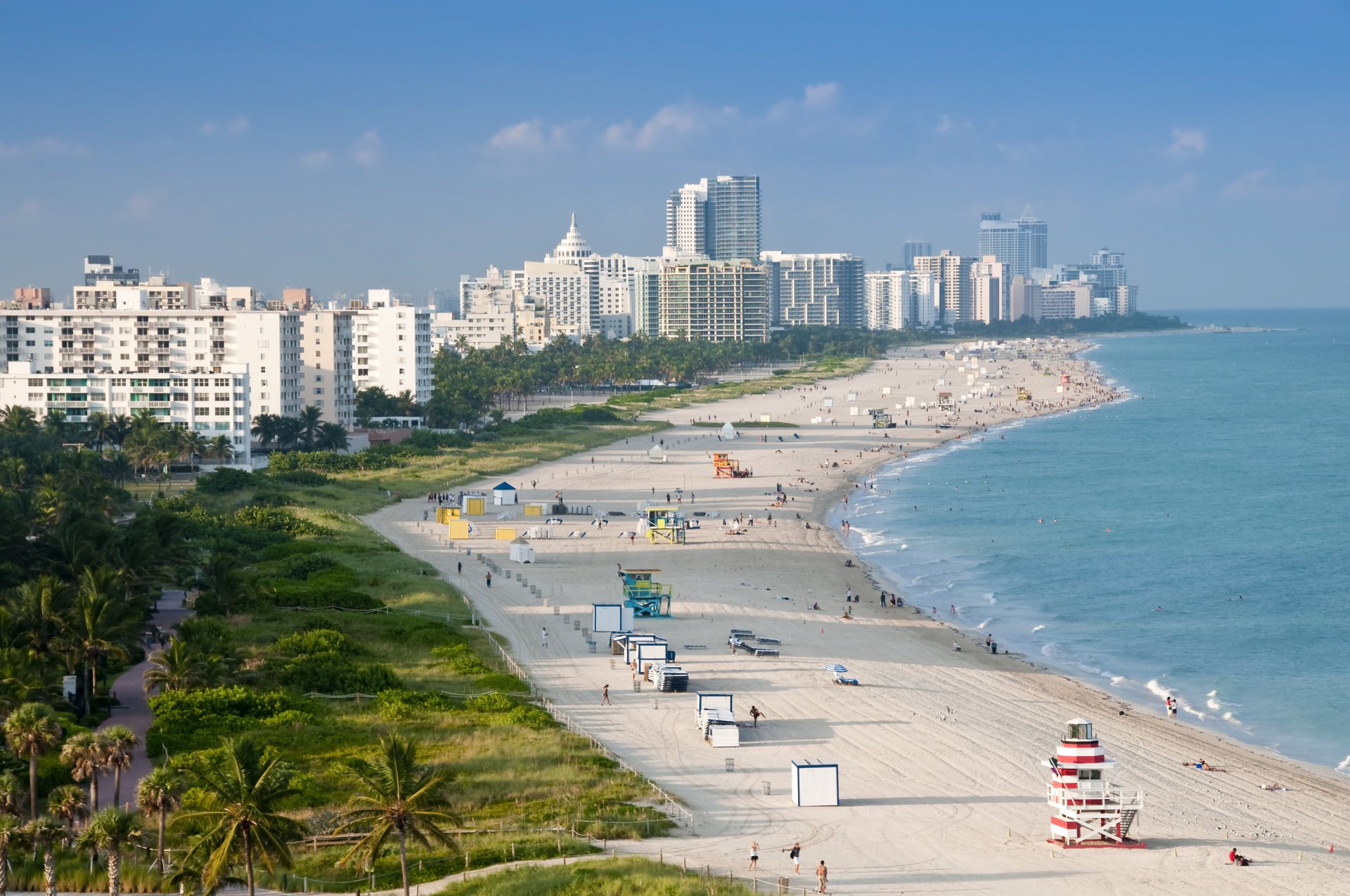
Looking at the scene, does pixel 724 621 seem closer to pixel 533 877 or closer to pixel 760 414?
pixel 533 877

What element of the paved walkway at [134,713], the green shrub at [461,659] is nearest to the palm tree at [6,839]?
the paved walkway at [134,713]

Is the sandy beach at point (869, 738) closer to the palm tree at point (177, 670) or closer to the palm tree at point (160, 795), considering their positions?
the palm tree at point (160, 795)

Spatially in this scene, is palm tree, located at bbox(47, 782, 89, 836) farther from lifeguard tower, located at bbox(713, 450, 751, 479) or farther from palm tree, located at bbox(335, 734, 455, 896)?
lifeguard tower, located at bbox(713, 450, 751, 479)

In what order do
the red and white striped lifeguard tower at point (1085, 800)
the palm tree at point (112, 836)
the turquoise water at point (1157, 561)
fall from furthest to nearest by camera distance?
the turquoise water at point (1157, 561) < the red and white striped lifeguard tower at point (1085, 800) < the palm tree at point (112, 836)

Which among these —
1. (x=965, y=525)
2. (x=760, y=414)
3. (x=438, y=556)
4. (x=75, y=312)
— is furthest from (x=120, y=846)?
(x=760, y=414)

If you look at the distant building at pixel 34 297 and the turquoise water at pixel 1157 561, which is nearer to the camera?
the turquoise water at pixel 1157 561

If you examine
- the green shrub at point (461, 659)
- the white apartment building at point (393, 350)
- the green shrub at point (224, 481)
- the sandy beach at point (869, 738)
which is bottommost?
the sandy beach at point (869, 738)

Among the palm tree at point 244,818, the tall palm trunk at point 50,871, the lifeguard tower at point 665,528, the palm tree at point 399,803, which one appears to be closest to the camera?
the palm tree at point 244,818

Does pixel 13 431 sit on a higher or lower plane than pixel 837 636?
higher
